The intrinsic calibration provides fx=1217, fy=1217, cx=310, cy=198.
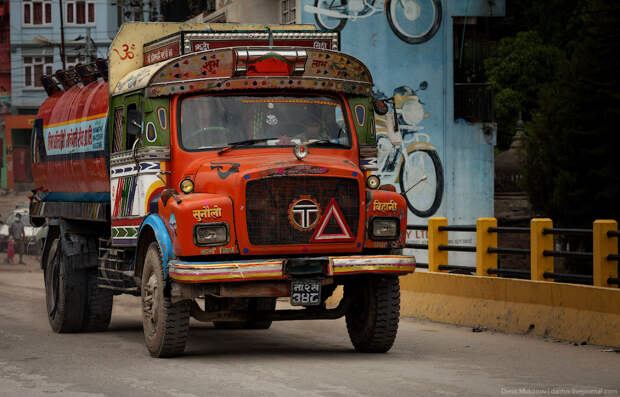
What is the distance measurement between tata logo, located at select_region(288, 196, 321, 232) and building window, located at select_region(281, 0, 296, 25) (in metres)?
33.6

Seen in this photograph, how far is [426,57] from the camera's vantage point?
144ft

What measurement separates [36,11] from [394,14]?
3913 cm

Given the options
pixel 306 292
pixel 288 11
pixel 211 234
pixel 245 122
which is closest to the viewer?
pixel 211 234

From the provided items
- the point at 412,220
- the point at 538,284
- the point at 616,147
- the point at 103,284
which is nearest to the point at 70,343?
the point at 103,284

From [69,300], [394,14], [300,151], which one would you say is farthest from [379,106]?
[394,14]

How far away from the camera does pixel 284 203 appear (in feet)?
36.0

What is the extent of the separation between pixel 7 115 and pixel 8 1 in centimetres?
733

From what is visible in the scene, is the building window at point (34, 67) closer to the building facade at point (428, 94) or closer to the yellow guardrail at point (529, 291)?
the building facade at point (428, 94)

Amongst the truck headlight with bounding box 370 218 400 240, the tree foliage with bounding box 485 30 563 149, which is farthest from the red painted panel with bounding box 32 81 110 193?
the tree foliage with bounding box 485 30 563 149

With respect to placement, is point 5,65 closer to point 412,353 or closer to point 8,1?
point 8,1

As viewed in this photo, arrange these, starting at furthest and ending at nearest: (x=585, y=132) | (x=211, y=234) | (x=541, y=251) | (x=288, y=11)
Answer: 1. (x=288, y=11)
2. (x=585, y=132)
3. (x=541, y=251)
4. (x=211, y=234)

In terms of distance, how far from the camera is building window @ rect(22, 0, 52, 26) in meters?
76.4

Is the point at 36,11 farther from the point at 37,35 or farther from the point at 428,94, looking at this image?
the point at 428,94

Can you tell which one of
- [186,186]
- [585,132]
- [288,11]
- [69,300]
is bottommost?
[69,300]
